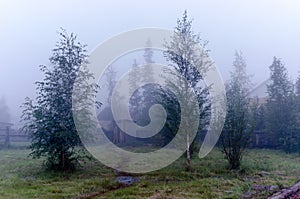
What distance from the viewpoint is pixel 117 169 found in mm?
8312

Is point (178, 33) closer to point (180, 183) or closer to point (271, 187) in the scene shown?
point (180, 183)


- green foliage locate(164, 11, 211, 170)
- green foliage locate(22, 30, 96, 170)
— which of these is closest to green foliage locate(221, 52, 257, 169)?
green foliage locate(164, 11, 211, 170)

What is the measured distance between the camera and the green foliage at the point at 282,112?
1329 cm

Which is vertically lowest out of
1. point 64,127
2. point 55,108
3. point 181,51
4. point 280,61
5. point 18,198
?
point 18,198

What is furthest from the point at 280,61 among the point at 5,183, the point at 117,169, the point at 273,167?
the point at 5,183

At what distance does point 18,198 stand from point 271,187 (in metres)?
4.34

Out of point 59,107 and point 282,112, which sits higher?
point 282,112

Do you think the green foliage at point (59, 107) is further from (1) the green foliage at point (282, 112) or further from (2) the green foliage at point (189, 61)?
(1) the green foliage at point (282, 112)

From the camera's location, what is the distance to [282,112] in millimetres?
13625

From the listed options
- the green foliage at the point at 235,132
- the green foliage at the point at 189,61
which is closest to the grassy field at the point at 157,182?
the green foliage at the point at 235,132

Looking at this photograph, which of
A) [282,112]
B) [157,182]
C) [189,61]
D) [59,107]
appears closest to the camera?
[157,182]

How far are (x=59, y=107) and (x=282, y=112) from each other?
32.1 feet

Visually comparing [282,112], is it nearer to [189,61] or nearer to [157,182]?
[189,61]

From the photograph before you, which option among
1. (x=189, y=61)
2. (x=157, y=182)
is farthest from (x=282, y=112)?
(x=157, y=182)
